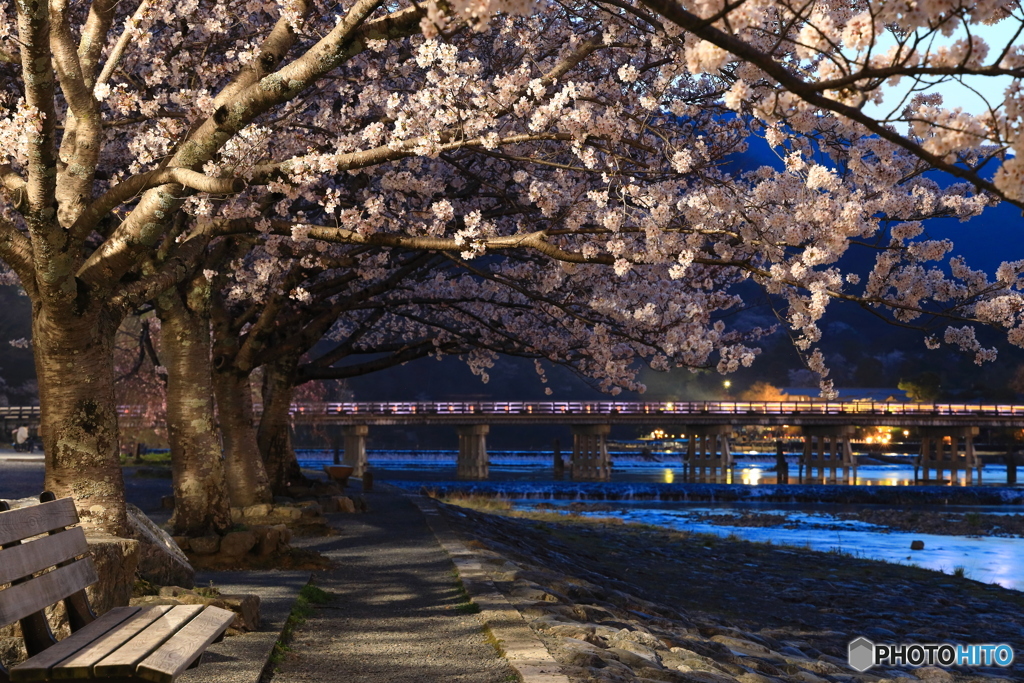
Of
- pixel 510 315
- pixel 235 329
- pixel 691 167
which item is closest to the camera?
pixel 691 167

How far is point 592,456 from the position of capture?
71.7 meters

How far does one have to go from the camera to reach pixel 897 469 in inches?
3900

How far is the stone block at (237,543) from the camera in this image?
11938 millimetres

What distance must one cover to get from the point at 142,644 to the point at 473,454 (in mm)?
70268

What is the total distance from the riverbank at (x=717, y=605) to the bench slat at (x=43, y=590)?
9.88 feet

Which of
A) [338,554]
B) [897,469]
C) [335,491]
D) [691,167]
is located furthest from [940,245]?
[897,469]

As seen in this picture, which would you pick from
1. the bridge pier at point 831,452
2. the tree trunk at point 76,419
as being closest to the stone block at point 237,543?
the tree trunk at point 76,419

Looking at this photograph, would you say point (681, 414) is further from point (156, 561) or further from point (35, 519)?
point (35, 519)

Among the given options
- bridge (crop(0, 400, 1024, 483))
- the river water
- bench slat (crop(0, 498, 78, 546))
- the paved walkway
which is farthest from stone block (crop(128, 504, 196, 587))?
bridge (crop(0, 400, 1024, 483))

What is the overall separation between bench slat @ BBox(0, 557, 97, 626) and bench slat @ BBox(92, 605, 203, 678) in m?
0.46

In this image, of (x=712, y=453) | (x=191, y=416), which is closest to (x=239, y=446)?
(x=191, y=416)

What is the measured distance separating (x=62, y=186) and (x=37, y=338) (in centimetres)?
136

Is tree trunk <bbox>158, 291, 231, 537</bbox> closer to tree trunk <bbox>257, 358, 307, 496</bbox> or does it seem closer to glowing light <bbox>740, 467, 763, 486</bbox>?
tree trunk <bbox>257, 358, 307, 496</bbox>

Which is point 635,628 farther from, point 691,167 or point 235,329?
point 235,329
